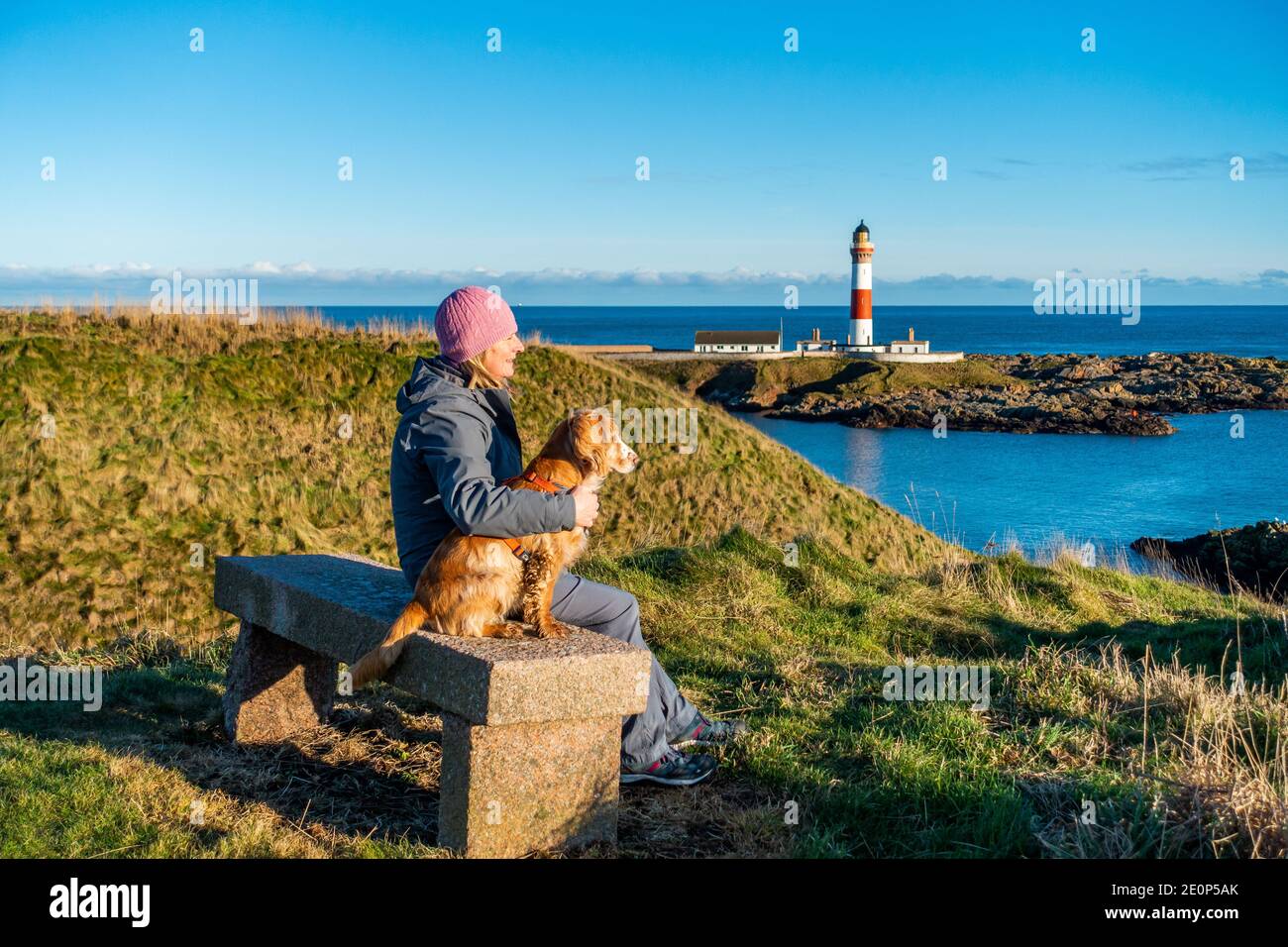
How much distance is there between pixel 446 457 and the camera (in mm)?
4180

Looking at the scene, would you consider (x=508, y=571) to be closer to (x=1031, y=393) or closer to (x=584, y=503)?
(x=584, y=503)

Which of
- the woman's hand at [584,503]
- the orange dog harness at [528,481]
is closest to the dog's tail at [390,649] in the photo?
the orange dog harness at [528,481]

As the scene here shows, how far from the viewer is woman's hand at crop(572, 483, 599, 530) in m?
4.18

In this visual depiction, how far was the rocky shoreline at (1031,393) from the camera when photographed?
202ft

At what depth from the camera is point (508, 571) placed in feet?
14.1

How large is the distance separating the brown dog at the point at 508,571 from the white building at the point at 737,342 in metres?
81.2

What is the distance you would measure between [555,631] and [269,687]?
2.03 m

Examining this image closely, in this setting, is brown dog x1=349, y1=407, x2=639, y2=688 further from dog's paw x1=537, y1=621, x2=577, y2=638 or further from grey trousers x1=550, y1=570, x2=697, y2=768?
grey trousers x1=550, y1=570, x2=697, y2=768

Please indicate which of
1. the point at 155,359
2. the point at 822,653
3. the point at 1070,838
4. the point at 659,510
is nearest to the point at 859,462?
the point at 659,510

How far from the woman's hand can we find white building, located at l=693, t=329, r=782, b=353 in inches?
3200

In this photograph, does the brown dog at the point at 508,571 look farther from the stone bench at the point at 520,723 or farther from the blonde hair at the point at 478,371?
the blonde hair at the point at 478,371

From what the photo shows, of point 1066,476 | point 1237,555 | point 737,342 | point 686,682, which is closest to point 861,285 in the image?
point 737,342

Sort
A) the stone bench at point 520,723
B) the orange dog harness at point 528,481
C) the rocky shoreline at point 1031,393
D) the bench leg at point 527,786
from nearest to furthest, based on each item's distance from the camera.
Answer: the stone bench at point 520,723 → the bench leg at point 527,786 → the orange dog harness at point 528,481 → the rocky shoreline at point 1031,393
